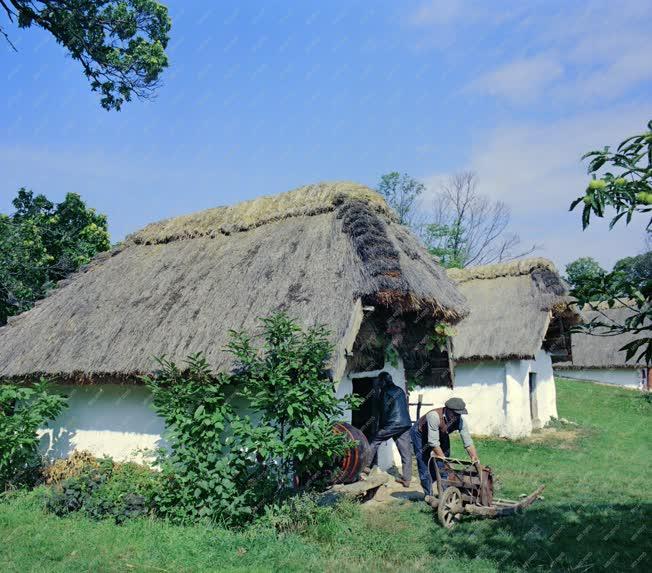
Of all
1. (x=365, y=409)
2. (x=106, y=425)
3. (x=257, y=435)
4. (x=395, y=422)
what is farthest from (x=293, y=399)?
(x=106, y=425)

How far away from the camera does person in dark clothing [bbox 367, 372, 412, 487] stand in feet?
32.6

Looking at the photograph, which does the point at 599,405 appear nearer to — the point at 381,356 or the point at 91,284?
the point at 381,356

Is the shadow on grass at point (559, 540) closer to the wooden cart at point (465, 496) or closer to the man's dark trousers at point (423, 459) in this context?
the wooden cart at point (465, 496)

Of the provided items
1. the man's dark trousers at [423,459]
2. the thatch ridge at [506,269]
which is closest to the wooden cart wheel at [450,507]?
the man's dark trousers at [423,459]

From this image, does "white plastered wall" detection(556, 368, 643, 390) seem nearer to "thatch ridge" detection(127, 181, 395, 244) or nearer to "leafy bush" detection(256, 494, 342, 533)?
"thatch ridge" detection(127, 181, 395, 244)

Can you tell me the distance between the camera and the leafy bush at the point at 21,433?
9.36 m

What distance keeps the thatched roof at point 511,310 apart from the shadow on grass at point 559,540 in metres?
8.74

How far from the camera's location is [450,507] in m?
7.53

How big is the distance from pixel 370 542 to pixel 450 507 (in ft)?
3.95

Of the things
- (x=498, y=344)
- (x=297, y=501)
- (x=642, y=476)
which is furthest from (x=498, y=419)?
(x=297, y=501)

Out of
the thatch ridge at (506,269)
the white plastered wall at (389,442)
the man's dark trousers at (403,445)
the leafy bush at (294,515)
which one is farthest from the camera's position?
the thatch ridge at (506,269)

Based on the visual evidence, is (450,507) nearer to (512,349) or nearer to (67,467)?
(67,467)

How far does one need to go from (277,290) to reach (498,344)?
9.16 m

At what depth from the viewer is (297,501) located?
7320 mm
